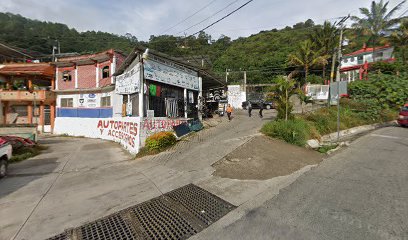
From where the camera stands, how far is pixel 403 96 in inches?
687

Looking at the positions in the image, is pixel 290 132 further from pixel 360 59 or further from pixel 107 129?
pixel 360 59

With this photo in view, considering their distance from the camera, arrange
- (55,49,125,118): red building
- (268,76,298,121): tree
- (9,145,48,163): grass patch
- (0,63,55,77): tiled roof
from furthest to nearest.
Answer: (0,63,55,77): tiled roof → (55,49,125,118): red building → (268,76,298,121): tree → (9,145,48,163): grass patch

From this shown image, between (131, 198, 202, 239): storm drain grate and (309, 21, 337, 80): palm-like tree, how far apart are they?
33.7 m

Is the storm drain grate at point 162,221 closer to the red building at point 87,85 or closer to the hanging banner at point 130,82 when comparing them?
the hanging banner at point 130,82

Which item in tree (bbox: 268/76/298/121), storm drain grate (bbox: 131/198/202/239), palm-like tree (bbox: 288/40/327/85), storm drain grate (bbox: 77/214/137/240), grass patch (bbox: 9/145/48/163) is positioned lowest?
grass patch (bbox: 9/145/48/163)

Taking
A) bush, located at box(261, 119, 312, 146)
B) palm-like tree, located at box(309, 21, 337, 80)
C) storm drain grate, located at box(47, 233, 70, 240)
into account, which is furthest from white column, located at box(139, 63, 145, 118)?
palm-like tree, located at box(309, 21, 337, 80)

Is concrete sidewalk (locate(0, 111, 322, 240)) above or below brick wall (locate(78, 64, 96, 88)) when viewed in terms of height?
below

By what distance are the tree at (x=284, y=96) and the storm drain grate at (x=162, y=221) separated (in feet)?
29.4

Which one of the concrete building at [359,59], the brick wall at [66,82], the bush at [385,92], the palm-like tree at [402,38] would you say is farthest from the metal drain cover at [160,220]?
the concrete building at [359,59]

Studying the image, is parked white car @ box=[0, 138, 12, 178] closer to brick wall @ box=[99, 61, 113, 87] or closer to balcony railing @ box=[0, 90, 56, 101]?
brick wall @ box=[99, 61, 113, 87]

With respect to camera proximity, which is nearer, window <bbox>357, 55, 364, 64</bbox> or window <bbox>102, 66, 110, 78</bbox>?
window <bbox>102, 66, 110, 78</bbox>

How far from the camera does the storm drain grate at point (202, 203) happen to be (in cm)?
397

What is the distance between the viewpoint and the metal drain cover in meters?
3.53

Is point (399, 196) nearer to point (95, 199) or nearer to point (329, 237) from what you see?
point (329, 237)
